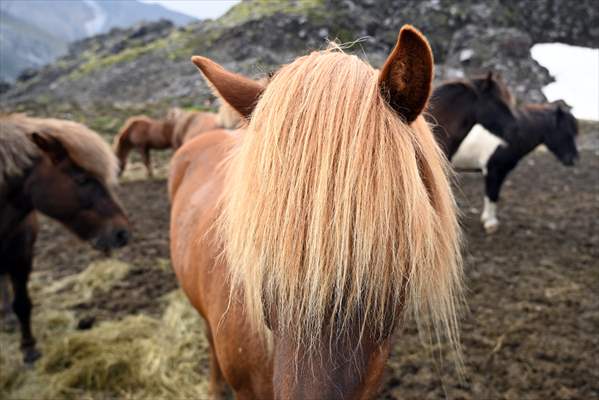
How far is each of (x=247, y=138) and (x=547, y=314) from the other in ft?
11.5

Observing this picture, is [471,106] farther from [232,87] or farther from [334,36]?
[334,36]

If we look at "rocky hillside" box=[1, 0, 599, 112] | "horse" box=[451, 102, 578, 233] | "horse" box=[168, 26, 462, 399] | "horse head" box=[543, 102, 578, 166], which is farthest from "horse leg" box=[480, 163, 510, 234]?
"rocky hillside" box=[1, 0, 599, 112]

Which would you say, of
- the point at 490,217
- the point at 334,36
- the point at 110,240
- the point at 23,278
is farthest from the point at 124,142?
the point at 334,36

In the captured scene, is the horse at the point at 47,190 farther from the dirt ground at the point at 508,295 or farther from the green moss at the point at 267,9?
the green moss at the point at 267,9

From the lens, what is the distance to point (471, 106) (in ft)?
14.1

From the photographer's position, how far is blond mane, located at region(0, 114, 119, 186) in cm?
269

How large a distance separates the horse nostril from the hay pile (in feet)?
2.45

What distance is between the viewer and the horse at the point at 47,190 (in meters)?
2.62

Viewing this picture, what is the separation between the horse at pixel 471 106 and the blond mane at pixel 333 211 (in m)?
3.65

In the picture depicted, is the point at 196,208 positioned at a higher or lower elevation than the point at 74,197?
higher

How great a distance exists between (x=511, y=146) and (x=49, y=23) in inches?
3004

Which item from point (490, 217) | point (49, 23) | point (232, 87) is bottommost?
point (490, 217)

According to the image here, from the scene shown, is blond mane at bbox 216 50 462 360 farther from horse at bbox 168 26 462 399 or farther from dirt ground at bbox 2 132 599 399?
dirt ground at bbox 2 132 599 399

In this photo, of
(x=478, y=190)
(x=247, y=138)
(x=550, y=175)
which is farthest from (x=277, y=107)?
(x=550, y=175)
